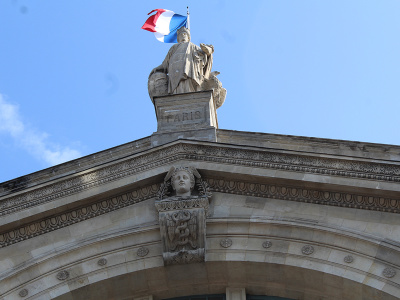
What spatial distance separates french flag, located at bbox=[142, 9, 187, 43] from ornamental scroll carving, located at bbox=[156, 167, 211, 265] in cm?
876

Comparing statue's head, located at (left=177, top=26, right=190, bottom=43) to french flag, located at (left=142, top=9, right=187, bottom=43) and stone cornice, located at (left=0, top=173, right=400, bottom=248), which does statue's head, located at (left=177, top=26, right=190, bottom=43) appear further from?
stone cornice, located at (left=0, top=173, right=400, bottom=248)

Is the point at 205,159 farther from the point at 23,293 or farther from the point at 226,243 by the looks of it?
the point at 23,293

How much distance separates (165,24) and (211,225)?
9.66m

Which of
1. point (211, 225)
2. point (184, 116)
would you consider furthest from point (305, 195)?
point (184, 116)

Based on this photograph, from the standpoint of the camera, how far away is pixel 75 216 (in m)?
19.2

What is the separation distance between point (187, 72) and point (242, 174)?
387 centimetres

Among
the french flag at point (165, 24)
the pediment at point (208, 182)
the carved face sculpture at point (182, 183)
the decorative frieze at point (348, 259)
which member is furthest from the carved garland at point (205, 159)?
the french flag at point (165, 24)

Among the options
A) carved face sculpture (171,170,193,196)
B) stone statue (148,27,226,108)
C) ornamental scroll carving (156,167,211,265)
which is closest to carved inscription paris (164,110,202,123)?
stone statue (148,27,226,108)

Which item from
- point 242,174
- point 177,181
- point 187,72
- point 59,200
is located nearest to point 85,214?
point 59,200

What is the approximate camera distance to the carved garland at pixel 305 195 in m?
18.4

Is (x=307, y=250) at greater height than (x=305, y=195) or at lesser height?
lesser

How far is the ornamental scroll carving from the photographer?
1838cm

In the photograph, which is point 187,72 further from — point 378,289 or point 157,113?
point 378,289

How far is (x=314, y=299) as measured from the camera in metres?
18.4
